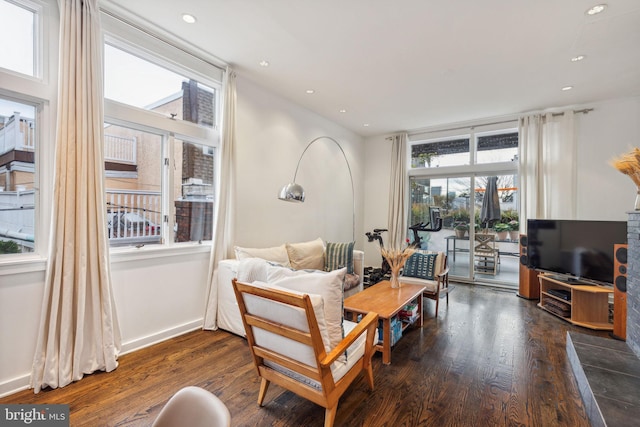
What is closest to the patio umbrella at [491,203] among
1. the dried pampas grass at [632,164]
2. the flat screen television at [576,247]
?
the flat screen television at [576,247]

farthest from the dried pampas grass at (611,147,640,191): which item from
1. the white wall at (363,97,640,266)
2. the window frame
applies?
the window frame

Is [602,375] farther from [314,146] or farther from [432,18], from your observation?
[314,146]

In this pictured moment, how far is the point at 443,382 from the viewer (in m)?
2.30

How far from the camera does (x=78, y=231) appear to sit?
2.27 meters

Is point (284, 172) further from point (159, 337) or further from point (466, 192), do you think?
point (466, 192)

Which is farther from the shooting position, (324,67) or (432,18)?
(324,67)

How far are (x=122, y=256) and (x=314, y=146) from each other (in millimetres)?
3371

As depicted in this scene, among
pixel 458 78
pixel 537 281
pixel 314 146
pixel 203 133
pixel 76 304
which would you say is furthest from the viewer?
pixel 314 146

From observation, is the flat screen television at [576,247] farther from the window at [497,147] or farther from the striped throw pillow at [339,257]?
the striped throw pillow at [339,257]

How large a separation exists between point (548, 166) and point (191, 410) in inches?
230

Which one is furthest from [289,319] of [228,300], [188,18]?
[188,18]

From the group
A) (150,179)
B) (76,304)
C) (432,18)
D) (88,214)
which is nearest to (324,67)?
(432,18)

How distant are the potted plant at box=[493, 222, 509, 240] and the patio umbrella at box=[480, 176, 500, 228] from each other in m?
0.13

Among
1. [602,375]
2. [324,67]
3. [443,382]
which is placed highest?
[324,67]
